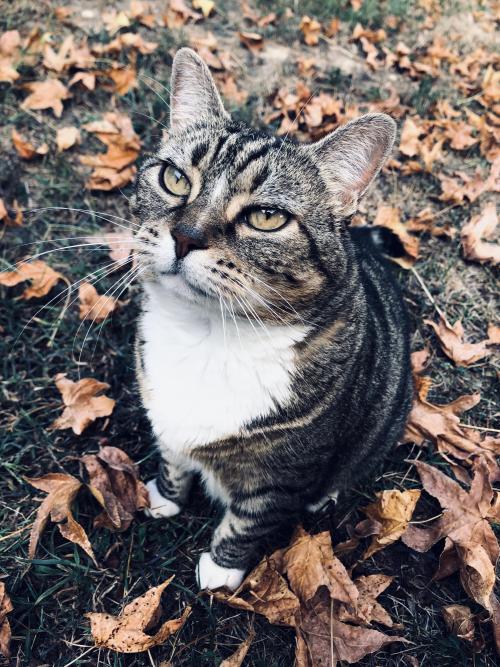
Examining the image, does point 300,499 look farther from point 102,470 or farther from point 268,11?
point 268,11

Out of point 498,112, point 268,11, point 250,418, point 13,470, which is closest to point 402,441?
point 250,418

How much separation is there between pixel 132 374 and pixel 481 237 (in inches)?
86.0

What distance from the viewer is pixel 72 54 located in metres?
3.36

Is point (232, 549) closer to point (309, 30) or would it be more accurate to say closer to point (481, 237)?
A: point (481, 237)

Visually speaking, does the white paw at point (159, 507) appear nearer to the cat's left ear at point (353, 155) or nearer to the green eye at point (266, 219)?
the green eye at point (266, 219)

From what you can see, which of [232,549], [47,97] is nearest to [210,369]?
[232,549]

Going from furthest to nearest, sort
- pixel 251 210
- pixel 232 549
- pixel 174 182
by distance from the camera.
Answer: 1. pixel 232 549
2. pixel 174 182
3. pixel 251 210

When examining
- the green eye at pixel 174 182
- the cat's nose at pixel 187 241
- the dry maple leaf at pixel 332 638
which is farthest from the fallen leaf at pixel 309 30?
the dry maple leaf at pixel 332 638

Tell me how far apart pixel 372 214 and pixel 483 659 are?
2.34m

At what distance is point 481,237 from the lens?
3.20m

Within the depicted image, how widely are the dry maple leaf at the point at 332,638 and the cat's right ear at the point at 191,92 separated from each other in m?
1.84

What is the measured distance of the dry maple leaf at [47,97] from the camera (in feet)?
10.4

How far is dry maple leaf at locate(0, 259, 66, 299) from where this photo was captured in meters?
2.64

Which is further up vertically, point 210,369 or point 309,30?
point 309,30
